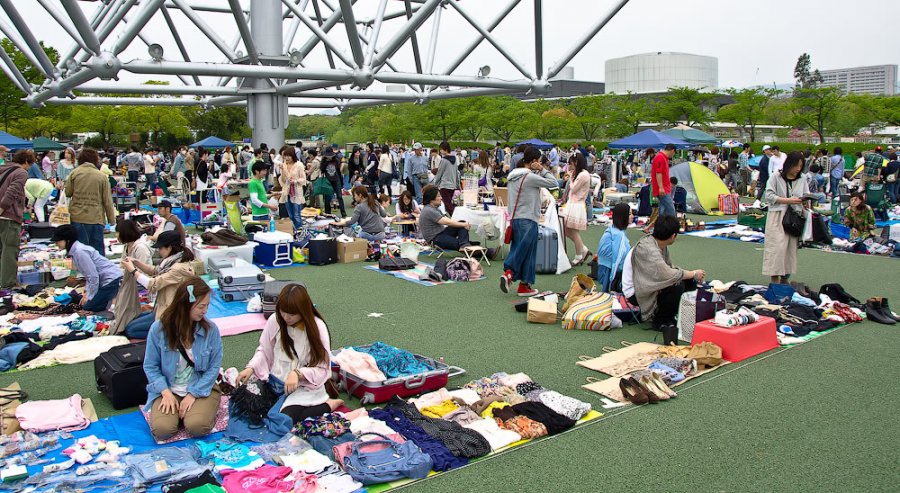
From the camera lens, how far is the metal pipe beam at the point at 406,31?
1105 centimetres

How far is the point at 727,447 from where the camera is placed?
477 centimetres

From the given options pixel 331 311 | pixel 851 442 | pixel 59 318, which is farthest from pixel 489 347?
pixel 59 318

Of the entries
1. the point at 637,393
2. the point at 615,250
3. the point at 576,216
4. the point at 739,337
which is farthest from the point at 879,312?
the point at 576,216

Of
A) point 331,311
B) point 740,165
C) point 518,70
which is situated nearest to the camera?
point 331,311

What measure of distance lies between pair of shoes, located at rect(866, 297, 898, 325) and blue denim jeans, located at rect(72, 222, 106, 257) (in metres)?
9.62

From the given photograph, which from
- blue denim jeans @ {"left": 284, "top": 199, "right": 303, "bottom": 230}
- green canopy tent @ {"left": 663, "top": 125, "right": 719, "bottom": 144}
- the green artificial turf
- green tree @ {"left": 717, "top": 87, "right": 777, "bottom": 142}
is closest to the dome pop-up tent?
green canopy tent @ {"left": 663, "top": 125, "right": 719, "bottom": 144}

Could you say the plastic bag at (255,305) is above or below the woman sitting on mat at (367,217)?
below

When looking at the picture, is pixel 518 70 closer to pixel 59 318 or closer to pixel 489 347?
pixel 489 347

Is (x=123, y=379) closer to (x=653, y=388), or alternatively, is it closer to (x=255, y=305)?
(x=255, y=305)

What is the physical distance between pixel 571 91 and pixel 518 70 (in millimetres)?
67254

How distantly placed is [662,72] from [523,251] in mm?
77624

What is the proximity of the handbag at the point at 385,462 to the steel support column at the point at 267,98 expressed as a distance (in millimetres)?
14623

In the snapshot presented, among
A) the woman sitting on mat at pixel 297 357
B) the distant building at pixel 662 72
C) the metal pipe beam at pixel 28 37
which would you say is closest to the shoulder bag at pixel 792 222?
the woman sitting on mat at pixel 297 357

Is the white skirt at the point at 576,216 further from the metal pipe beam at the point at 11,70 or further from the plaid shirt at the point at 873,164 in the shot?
the metal pipe beam at the point at 11,70
